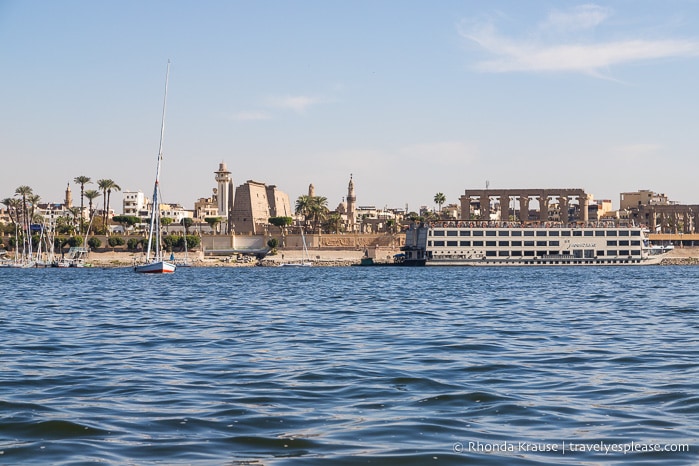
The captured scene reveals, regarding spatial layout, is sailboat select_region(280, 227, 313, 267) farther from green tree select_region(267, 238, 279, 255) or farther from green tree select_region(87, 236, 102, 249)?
green tree select_region(87, 236, 102, 249)

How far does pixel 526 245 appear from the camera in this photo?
473 ft

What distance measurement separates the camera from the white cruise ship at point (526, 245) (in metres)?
143

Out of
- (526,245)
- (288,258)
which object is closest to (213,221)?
(288,258)

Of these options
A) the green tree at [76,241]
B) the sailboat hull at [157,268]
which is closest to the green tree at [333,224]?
the green tree at [76,241]

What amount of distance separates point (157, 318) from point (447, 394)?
1866 cm

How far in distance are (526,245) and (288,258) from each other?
4543cm

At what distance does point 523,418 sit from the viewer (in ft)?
42.2

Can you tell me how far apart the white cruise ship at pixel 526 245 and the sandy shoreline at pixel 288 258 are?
1941 cm

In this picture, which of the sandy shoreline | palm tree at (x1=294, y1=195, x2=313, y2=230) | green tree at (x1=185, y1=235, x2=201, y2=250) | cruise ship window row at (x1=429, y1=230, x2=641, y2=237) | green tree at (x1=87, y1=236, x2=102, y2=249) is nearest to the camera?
cruise ship window row at (x1=429, y1=230, x2=641, y2=237)

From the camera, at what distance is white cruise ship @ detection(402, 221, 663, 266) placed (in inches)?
5620

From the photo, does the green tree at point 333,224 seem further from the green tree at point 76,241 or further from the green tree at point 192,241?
the green tree at point 76,241

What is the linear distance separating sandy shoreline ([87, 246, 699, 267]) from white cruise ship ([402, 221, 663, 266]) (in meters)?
19.4

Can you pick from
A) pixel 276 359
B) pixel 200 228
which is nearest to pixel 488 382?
pixel 276 359

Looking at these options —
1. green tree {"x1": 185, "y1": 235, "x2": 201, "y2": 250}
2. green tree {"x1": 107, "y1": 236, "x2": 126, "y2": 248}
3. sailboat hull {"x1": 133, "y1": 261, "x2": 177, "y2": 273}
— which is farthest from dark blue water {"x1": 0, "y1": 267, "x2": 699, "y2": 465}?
green tree {"x1": 107, "y1": 236, "x2": 126, "y2": 248}
